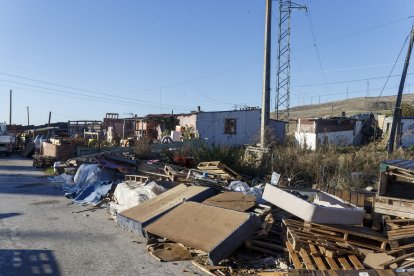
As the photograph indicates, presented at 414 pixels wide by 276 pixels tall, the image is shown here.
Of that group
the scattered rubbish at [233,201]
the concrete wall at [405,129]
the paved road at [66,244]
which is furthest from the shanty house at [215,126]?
the scattered rubbish at [233,201]

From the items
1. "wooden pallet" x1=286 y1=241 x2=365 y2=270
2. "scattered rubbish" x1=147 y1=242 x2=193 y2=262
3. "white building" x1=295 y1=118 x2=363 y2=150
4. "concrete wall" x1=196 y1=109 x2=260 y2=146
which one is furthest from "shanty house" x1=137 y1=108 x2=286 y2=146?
"wooden pallet" x1=286 y1=241 x2=365 y2=270

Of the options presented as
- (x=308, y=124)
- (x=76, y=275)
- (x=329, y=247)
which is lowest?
(x=76, y=275)

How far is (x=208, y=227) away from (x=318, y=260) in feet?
6.56

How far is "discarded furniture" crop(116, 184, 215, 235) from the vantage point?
7.77m

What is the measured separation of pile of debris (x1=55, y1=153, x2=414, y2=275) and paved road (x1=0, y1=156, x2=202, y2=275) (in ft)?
1.06

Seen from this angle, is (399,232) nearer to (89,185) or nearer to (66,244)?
(66,244)

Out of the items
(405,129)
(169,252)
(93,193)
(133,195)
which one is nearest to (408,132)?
(405,129)

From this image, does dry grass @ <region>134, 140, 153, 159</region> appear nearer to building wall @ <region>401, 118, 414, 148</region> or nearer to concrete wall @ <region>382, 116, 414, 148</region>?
concrete wall @ <region>382, 116, 414, 148</region>

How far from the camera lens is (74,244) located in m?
7.28

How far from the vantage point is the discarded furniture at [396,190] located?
6905 millimetres

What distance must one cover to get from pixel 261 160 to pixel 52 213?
769 cm

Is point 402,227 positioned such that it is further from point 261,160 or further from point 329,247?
point 261,160

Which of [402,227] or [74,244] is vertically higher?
[402,227]

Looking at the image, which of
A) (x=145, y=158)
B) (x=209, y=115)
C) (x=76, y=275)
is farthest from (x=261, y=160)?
(x=209, y=115)
